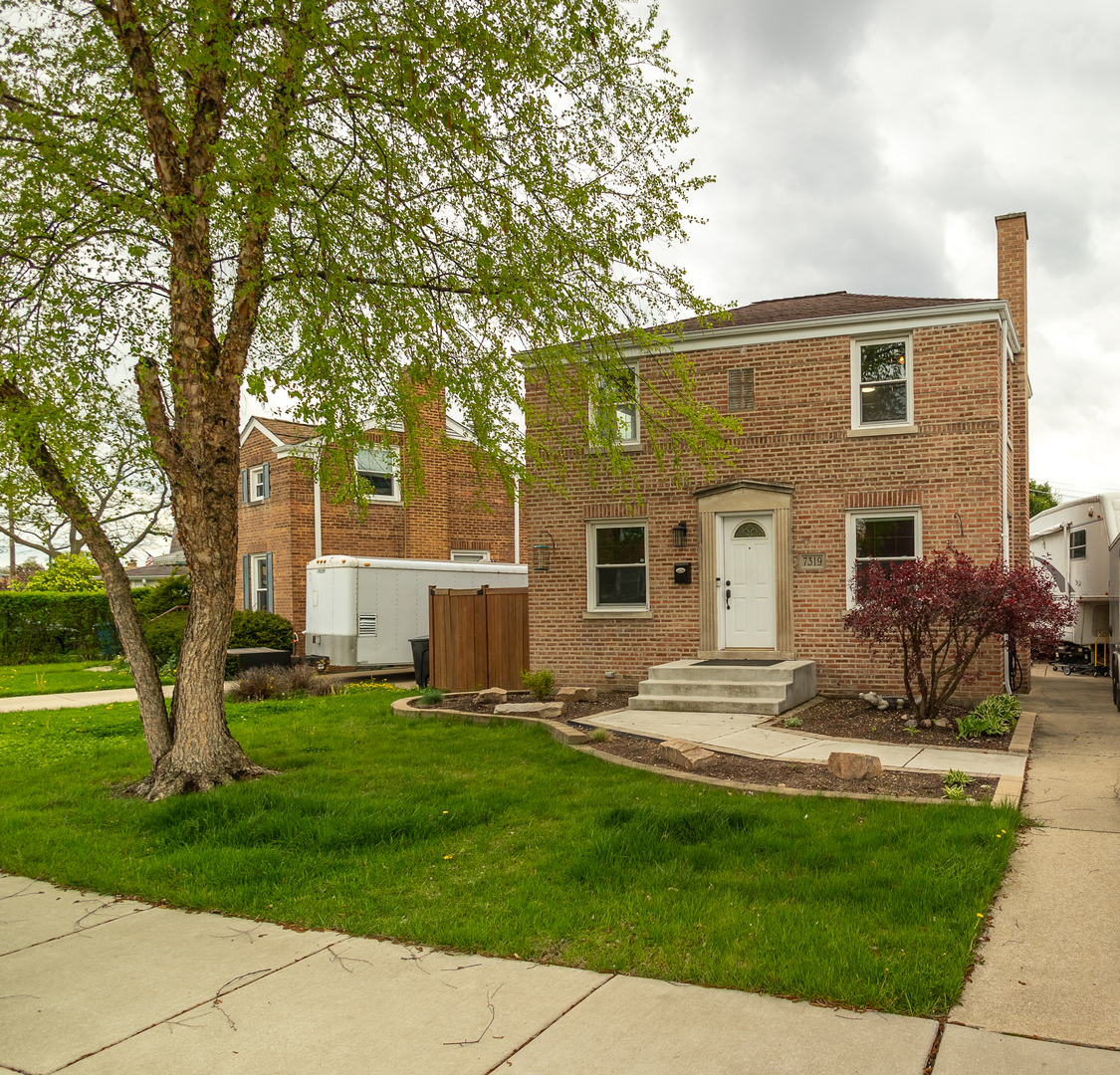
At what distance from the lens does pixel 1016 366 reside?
1548cm

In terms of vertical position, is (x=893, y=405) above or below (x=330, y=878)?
above

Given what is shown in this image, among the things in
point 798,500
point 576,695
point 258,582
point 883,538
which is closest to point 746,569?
point 798,500

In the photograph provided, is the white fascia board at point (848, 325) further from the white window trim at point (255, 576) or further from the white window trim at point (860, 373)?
the white window trim at point (255, 576)

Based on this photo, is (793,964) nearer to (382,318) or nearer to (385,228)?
(382,318)

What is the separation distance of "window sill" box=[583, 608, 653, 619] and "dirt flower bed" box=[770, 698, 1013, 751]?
310 cm

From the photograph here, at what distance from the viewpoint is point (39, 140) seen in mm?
6625

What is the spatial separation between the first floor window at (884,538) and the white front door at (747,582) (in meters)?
1.23

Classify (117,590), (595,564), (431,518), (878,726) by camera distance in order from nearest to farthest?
(117,590) → (878,726) → (595,564) → (431,518)

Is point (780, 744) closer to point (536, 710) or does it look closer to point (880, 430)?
point (536, 710)

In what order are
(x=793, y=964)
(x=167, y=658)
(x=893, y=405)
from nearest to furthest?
(x=793, y=964)
(x=893, y=405)
(x=167, y=658)

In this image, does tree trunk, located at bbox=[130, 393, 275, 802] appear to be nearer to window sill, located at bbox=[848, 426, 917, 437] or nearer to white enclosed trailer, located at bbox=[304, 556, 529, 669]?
window sill, located at bbox=[848, 426, 917, 437]

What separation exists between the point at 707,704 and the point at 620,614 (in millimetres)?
2932

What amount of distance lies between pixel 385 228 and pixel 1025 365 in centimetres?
1236

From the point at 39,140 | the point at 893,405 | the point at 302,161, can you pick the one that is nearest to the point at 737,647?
the point at 893,405
